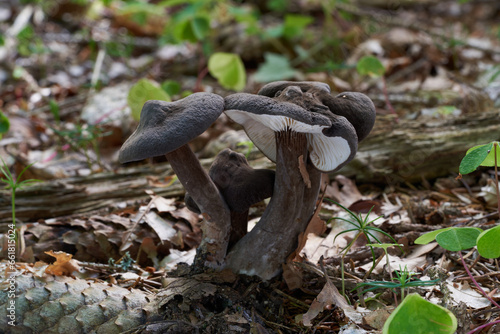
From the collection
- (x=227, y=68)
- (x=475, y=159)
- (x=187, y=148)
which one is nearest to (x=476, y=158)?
(x=475, y=159)

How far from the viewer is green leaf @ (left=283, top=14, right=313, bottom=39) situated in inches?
250

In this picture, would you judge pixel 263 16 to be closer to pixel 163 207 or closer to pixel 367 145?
pixel 367 145

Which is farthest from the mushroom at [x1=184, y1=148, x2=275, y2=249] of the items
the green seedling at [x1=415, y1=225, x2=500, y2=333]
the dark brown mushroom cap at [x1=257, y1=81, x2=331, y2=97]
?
the green seedling at [x1=415, y1=225, x2=500, y2=333]

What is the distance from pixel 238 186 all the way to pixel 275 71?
3854mm

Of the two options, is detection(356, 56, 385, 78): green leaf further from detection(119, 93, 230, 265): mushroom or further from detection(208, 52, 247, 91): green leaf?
detection(119, 93, 230, 265): mushroom

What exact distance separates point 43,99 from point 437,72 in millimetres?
5579

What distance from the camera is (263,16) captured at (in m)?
8.98

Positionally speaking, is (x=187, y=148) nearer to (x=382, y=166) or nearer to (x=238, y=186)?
(x=238, y=186)

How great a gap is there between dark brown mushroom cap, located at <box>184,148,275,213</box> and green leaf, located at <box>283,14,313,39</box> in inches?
179

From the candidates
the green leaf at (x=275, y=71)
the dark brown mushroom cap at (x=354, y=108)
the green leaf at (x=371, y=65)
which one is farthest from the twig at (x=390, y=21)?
the dark brown mushroom cap at (x=354, y=108)

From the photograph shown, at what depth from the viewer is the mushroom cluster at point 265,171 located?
6.45 feet

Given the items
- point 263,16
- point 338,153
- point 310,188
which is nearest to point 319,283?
point 310,188

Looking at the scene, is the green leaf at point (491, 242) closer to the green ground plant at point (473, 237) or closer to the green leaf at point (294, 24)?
the green ground plant at point (473, 237)

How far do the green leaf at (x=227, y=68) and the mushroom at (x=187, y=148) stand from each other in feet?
8.40
